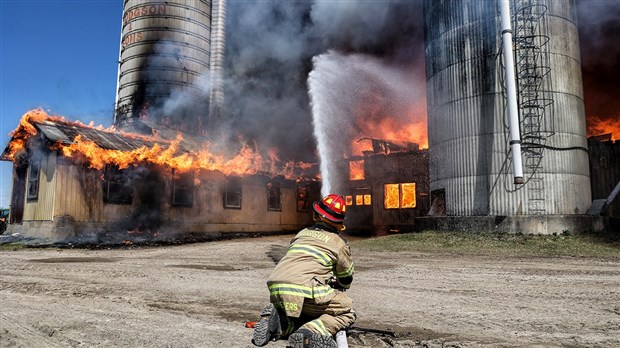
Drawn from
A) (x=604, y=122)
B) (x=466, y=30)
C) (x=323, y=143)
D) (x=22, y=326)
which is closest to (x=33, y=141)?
(x=323, y=143)

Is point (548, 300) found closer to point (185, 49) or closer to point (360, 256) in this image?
point (360, 256)

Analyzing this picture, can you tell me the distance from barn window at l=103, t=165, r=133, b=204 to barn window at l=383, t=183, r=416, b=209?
624 inches

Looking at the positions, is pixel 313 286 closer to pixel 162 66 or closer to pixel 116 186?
pixel 116 186

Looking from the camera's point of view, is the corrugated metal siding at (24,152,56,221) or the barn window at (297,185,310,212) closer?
the corrugated metal siding at (24,152,56,221)

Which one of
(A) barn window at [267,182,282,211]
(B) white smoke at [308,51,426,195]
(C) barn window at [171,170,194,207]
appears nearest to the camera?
(C) barn window at [171,170,194,207]

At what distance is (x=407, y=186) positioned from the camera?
92.4 feet

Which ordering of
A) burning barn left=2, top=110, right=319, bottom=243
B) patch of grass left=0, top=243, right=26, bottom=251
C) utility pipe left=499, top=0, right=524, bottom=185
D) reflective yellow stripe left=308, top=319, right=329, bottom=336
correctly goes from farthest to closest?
burning barn left=2, top=110, right=319, bottom=243
patch of grass left=0, top=243, right=26, bottom=251
utility pipe left=499, top=0, right=524, bottom=185
reflective yellow stripe left=308, top=319, right=329, bottom=336

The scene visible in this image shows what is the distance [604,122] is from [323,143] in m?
20.3

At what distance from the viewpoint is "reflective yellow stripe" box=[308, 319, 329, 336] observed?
336 cm

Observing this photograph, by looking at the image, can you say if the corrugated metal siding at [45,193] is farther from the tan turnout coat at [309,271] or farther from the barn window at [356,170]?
the tan turnout coat at [309,271]

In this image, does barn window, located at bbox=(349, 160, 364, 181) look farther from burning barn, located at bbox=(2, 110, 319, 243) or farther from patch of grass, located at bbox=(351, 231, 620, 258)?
patch of grass, located at bbox=(351, 231, 620, 258)

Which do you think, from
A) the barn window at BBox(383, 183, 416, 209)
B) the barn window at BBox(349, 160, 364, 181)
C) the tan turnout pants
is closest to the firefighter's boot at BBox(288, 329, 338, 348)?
the tan turnout pants

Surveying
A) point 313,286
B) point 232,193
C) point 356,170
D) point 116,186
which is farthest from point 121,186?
point 313,286

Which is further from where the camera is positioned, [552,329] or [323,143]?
[323,143]
